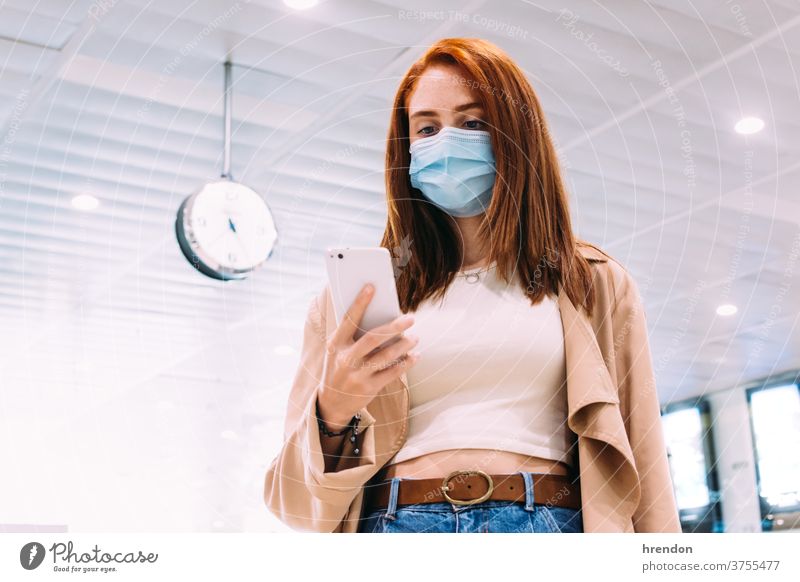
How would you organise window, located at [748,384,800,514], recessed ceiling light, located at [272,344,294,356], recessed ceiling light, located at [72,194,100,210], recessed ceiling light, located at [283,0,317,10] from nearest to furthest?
1. recessed ceiling light, located at [283,0,317,10]
2. recessed ceiling light, located at [72,194,100,210]
3. recessed ceiling light, located at [272,344,294,356]
4. window, located at [748,384,800,514]

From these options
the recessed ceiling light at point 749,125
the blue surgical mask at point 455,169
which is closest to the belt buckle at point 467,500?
the blue surgical mask at point 455,169

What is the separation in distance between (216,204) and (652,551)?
6.32 feet

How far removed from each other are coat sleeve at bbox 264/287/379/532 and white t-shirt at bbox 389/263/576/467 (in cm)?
4

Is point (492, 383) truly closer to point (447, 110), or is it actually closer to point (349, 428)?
point (349, 428)

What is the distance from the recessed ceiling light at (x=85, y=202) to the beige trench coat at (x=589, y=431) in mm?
2603

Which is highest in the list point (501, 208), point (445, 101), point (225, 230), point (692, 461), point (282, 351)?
point (282, 351)

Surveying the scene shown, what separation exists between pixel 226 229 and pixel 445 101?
1.71 metres

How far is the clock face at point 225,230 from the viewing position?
2.54 meters

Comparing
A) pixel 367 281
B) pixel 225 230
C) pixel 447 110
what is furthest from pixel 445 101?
pixel 225 230

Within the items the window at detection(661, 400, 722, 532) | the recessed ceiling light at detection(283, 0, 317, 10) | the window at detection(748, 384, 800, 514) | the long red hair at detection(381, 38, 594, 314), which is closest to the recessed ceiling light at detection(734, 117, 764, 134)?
the recessed ceiling light at detection(283, 0, 317, 10)

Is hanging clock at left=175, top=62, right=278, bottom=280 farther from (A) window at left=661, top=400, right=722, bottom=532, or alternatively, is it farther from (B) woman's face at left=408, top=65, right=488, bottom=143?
(A) window at left=661, top=400, right=722, bottom=532

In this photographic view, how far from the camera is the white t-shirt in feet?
2.64

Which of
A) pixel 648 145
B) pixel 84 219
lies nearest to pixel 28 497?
pixel 84 219

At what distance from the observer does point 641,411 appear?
0.87 meters
